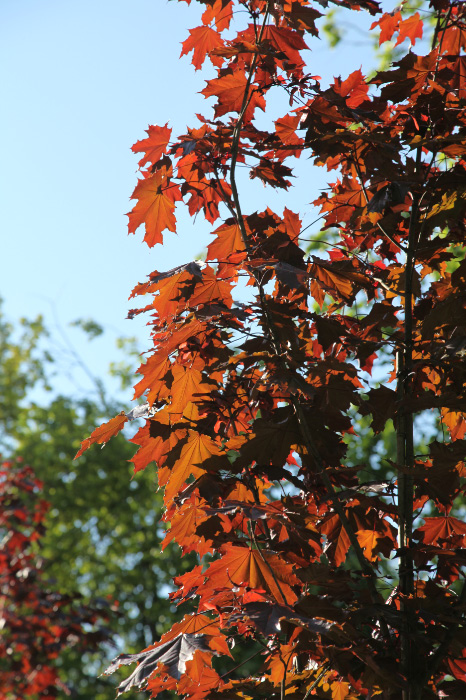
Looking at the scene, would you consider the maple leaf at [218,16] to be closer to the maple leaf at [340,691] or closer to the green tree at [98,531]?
the maple leaf at [340,691]

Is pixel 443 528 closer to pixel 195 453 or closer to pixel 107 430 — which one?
pixel 195 453

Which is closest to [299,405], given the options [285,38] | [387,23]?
[285,38]

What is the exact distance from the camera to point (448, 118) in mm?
2057

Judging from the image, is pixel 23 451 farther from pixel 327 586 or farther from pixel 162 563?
pixel 327 586

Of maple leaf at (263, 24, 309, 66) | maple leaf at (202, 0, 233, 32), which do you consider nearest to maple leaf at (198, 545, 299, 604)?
maple leaf at (263, 24, 309, 66)

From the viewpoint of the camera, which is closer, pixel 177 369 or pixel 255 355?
pixel 255 355

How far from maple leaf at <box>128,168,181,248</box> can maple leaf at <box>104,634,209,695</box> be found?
4.26ft

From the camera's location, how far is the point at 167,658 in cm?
168

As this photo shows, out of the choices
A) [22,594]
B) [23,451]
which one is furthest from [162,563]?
[22,594]

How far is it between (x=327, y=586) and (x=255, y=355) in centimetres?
65

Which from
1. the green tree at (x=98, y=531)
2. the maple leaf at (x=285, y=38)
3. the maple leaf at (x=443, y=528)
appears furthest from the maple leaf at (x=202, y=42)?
the green tree at (x=98, y=531)

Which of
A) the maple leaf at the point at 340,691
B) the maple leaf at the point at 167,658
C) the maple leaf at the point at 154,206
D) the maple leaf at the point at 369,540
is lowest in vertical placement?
the maple leaf at the point at 340,691

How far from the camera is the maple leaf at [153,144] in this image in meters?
2.18

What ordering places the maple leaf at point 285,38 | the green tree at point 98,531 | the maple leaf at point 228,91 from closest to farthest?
the maple leaf at point 228,91 < the maple leaf at point 285,38 < the green tree at point 98,531
